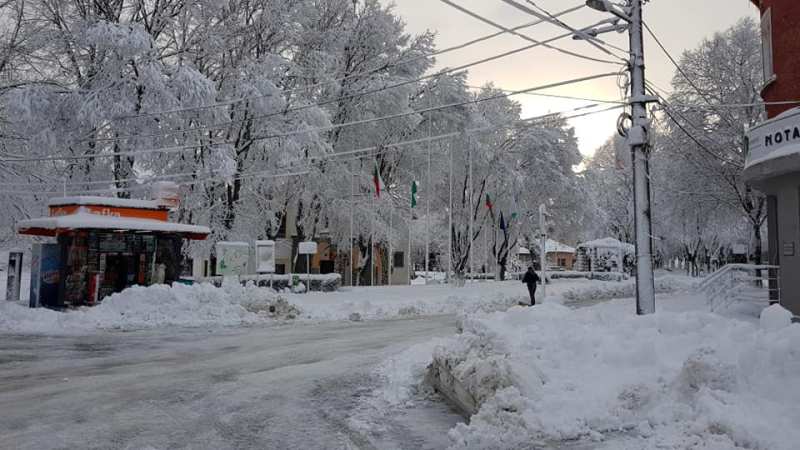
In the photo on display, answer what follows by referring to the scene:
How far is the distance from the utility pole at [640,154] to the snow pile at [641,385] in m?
2.45

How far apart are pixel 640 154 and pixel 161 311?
1448cm

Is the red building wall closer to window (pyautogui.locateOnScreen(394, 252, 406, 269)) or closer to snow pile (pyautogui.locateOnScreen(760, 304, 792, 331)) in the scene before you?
snow pile (pyautogui.locateOnScreen(760, 304, 792, 331))

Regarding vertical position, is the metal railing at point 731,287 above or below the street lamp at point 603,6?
below

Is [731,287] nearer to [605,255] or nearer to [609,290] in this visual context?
[609,290]

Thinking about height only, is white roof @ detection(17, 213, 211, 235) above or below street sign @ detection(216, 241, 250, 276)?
above

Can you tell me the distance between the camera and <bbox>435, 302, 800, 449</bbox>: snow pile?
5.37 meters

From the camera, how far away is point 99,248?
2222 cm

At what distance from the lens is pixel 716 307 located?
58.0ft

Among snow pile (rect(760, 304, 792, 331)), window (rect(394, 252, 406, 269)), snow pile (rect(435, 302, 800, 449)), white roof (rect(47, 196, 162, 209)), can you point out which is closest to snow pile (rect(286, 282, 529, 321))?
white roof (rect(47, 196, 162, 209))

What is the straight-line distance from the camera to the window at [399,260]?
50897 millimetres

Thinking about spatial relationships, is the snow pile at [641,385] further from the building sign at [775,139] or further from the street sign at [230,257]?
the street sign at [230,257]

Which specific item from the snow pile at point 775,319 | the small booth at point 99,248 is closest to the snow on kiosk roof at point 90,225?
the small booth at point 99,248

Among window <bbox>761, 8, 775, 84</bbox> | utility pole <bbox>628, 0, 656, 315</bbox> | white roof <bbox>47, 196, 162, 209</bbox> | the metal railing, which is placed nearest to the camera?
utility pole <bbox>628, 0, 656, 315</bbox>

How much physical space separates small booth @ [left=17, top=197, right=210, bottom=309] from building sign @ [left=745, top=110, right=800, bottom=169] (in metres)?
19.0
